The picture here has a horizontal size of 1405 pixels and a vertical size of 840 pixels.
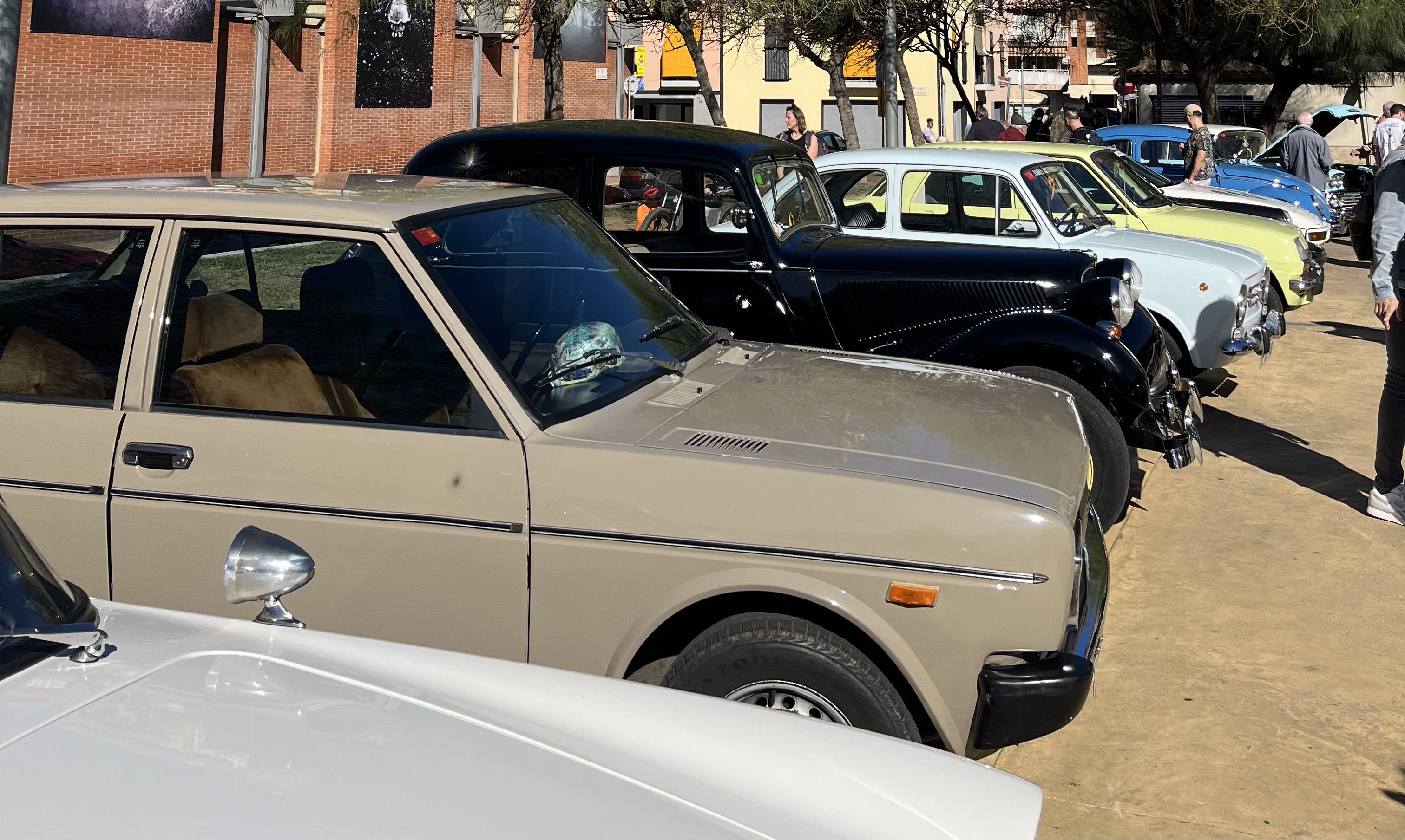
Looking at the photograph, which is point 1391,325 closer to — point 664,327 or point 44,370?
point 664,327

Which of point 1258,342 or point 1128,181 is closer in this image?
point 1258,342

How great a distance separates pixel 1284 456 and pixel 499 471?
6080mm

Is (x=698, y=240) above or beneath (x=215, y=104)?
beneath

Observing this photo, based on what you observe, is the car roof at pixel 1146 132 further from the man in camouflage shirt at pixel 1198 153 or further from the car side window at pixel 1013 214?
the car side window at pixel 1013 214

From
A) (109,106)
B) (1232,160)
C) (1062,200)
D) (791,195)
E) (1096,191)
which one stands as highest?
(109,106)

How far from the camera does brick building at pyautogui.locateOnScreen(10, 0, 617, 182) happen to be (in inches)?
893

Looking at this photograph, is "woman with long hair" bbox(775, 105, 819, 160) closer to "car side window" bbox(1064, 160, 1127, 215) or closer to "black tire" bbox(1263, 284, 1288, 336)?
"car side window" bbox(1064, 160, 1127, 215)

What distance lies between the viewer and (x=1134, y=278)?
289 inches

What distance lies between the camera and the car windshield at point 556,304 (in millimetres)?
3664

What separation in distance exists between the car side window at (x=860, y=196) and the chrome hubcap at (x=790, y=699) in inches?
252

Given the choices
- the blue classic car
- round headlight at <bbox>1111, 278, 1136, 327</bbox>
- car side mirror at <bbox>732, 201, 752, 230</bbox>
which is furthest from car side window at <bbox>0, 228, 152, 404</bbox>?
the blue classic car

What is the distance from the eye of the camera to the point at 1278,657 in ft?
16.3

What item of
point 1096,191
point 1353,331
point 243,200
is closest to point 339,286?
point 243,200

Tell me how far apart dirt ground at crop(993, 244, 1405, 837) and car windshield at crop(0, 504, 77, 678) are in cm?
265
